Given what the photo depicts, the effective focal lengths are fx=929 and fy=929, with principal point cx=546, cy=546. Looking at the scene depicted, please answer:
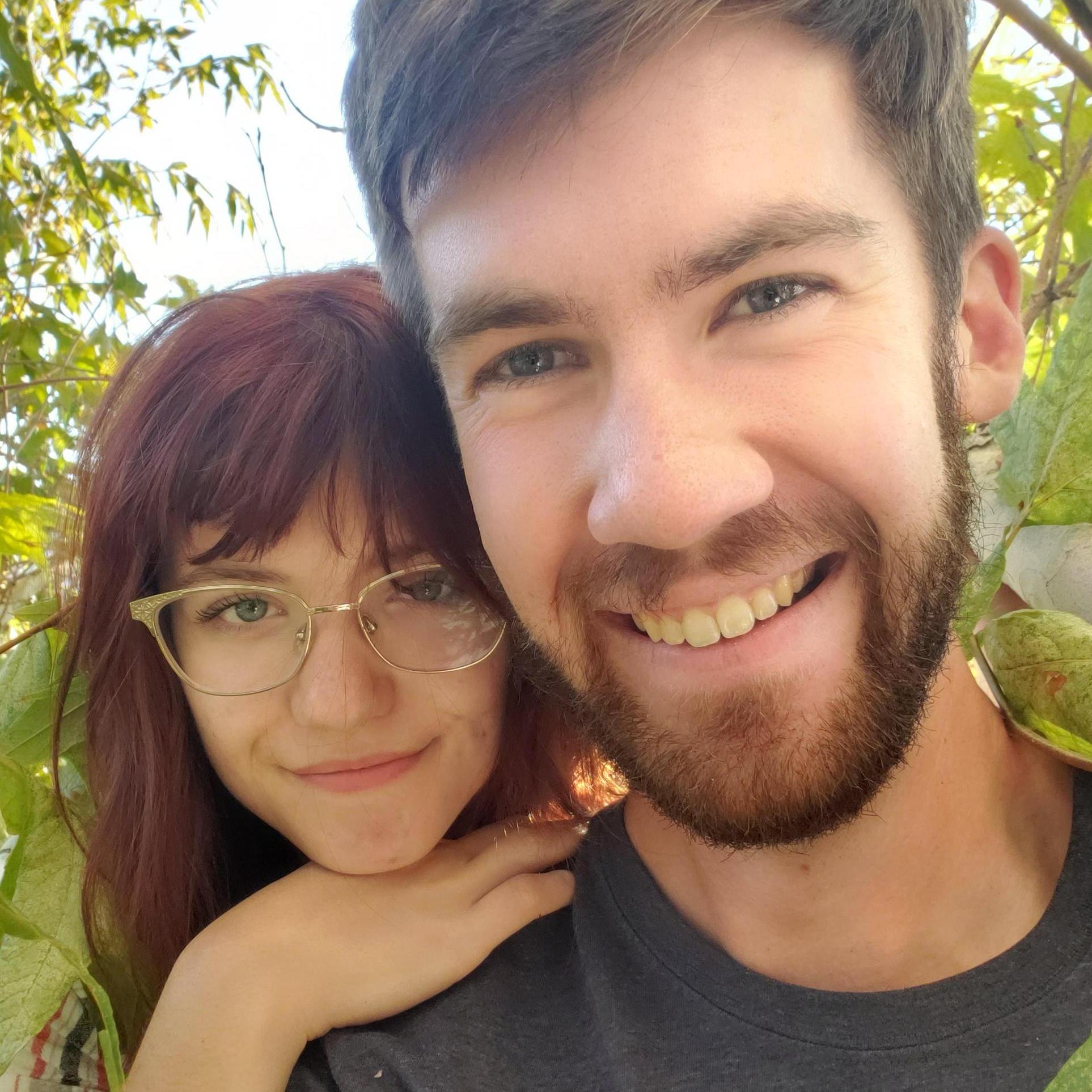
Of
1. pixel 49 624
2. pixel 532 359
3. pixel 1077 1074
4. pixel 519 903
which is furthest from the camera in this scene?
pixel 49 624

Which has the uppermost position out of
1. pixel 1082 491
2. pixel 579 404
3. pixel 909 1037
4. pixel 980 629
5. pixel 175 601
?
pixel 579 404

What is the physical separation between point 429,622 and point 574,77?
0.71 m

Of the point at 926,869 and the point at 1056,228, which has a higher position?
the point at 1056,228

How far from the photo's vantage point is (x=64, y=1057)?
121cm

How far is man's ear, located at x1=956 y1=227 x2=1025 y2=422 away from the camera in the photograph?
3.91 ft

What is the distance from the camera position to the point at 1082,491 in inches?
44.2

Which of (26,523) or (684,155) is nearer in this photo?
(684,155)

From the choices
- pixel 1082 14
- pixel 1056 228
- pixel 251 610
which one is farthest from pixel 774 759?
pixel 1056 228

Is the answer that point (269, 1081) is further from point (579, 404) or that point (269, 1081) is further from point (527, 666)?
point (579, 404)

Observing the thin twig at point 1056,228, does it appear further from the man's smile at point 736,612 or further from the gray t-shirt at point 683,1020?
the gray t-shirt at point 683,1020

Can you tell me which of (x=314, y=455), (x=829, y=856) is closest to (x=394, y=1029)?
(x=829, y=856)

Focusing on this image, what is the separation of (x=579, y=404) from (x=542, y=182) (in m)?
0.24

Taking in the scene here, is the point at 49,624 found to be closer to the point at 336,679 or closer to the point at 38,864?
the point at 38,864

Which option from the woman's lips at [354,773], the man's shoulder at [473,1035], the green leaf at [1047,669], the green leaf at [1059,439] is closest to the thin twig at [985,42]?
the green leaf at [1059,439]
